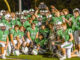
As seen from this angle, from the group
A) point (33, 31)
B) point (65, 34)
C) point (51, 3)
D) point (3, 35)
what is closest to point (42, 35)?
point (33, 31)

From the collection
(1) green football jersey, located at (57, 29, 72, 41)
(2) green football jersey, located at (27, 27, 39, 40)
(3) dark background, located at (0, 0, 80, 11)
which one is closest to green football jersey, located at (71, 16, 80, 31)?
(1) green football jersey, located at (57, 29, 72, 41)

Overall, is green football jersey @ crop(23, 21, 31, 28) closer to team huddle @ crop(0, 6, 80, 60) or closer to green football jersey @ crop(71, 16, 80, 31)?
team huddle @ crop(0, 6, 80, 60)

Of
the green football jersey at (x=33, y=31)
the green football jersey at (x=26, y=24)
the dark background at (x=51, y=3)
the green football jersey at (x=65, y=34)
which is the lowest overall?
the green football jersey at (x=65, y=34)

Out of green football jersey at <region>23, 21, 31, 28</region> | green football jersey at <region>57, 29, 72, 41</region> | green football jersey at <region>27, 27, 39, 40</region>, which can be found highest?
green football jersey at <region>23, 21, 31, 28</region>

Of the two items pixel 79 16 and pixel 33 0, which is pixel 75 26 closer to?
pixel 79 16

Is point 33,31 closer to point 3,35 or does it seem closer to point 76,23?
point 3,35

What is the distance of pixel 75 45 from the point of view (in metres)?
10.7

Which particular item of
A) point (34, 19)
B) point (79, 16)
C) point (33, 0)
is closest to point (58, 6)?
point (33, 0)

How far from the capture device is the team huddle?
993cm

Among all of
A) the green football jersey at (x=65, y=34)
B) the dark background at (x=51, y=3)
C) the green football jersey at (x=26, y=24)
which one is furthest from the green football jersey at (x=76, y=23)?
the dark background at (x=51, y=3)

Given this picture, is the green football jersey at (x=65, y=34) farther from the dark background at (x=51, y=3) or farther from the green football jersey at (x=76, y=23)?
the dark background at (x=51, y=3)

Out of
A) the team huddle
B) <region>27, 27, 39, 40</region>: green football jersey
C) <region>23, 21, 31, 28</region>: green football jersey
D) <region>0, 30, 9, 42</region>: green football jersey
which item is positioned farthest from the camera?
<region>23, 21, 31, 28</region>: green football jersey

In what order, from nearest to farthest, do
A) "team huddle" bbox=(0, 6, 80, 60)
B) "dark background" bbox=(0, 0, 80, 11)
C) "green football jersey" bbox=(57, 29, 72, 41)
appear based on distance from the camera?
"green football jersey" bbox=(57, 29, 72, 41), "team huddle" bbox=(0, 6, 80, 60), "dark background" bbox=(0, 0, 80, 11)

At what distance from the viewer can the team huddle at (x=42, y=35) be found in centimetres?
993
